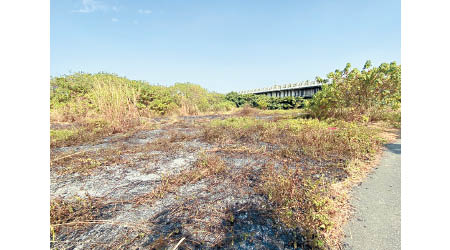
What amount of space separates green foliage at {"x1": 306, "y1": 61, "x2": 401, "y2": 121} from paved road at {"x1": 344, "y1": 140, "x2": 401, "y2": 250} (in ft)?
12.3

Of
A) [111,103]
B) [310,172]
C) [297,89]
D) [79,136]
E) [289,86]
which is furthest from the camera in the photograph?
[289,86]

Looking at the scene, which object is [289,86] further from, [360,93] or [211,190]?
[211,190]

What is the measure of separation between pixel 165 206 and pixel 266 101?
48.7 ft

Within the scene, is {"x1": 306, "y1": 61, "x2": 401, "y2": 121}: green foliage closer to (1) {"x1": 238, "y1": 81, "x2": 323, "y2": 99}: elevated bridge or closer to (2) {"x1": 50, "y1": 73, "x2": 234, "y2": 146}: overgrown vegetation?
(2) {"x1": 50, "y1": 73, "x2": 234, "y2": 146}: overgrown vegetation

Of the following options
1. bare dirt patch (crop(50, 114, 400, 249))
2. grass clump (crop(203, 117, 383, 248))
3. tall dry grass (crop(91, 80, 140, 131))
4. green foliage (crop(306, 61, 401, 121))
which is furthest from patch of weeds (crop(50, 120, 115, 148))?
green foliage (crop(306, 61, 401, 121))

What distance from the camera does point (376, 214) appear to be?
1.54 m

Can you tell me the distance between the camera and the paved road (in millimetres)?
1253

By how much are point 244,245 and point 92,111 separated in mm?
8459

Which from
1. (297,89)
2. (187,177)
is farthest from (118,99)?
(297,89)

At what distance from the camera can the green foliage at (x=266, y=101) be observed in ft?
48.0

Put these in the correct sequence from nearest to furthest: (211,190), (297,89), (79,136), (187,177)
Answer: (211,190) → (187,177) → (79,136) → (297,89)

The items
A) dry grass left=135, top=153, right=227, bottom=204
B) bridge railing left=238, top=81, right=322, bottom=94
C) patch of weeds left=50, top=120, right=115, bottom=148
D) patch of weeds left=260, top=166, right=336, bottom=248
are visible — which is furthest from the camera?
bridge railing left=238, top=81, right=322, bottom=94
